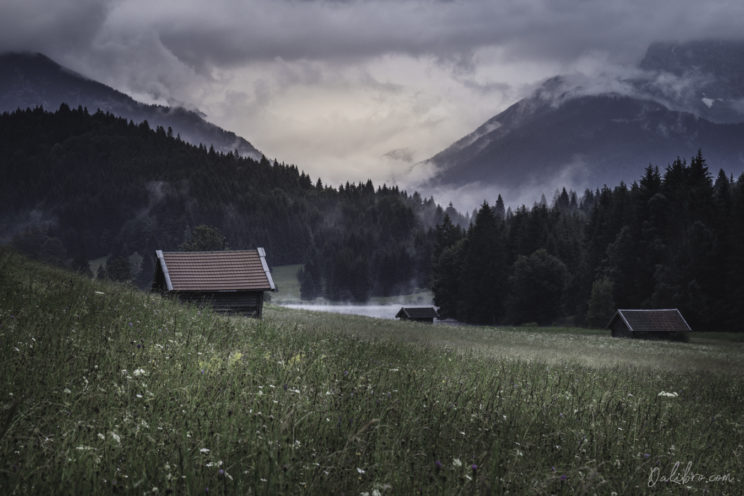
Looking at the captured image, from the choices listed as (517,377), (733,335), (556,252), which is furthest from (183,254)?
(556,252)

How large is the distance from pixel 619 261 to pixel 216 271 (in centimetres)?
6946

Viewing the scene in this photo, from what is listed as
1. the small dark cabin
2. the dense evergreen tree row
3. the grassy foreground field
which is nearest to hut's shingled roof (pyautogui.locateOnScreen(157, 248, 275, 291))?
the small dark cabin

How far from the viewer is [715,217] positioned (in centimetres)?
7794

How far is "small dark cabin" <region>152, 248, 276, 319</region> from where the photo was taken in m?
33.5

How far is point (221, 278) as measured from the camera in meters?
34.2

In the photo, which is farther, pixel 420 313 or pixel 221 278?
pixel 420 313

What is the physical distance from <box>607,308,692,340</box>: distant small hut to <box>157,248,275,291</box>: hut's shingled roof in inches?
1687

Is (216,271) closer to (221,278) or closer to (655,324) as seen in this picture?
(221,278)

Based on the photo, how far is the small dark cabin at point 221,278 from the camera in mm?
33500

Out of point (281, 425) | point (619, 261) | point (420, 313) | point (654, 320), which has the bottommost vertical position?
point (420, 313)

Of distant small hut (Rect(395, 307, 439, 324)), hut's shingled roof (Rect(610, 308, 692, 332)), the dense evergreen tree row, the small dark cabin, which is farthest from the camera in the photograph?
distant small hut (Rect(395, 307, 439, 324))

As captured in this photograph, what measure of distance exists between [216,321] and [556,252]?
108373 millimetres

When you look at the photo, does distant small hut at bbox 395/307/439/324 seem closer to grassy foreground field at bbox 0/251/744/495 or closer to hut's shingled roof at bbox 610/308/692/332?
hut's shingled roof at bbox 610/308/692/332

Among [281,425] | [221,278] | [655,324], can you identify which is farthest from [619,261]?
[281,425]
